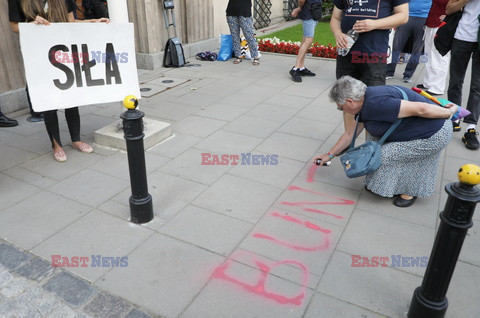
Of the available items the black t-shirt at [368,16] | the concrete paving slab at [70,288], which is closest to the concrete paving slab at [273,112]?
the black t-shirt at [368,16]

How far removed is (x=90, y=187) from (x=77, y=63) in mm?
1272

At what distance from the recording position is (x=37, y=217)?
328 cm

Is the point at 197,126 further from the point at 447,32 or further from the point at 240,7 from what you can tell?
the point at 240,7

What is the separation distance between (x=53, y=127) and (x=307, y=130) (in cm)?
301

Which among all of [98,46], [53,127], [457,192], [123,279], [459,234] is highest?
[98,46]

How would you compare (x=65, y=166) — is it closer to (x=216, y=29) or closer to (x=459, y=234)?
(x=459, y=234)

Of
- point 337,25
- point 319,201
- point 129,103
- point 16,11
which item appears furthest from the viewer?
point 337,25

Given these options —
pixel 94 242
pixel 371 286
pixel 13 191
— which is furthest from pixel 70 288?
pixel 371 286

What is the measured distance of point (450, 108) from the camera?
3.31 meters

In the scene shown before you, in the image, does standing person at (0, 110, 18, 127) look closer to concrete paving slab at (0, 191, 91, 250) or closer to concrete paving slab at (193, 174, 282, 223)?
concrete paving slab at (0, 191, 91, 250)

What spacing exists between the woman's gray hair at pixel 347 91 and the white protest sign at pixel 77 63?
2.25 metres

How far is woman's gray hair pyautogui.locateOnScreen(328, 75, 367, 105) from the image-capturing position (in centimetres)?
320

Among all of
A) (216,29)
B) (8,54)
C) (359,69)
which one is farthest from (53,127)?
(216,29)

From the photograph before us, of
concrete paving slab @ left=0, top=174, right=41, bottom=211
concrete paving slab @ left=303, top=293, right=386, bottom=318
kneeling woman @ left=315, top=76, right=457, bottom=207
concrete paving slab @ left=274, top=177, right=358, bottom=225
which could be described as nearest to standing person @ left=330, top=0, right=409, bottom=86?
kneeling woman @ left=315, top=76, right=457, bottom=207
